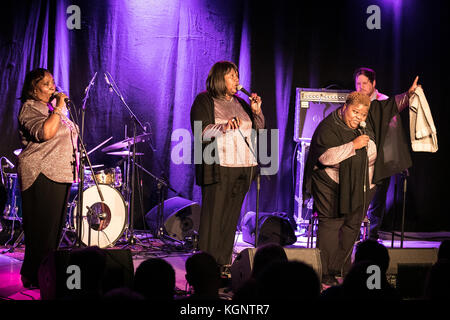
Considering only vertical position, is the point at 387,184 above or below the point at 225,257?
above

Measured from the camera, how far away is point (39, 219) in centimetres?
414

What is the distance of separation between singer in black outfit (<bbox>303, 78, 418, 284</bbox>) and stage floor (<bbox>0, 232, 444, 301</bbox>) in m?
1.23

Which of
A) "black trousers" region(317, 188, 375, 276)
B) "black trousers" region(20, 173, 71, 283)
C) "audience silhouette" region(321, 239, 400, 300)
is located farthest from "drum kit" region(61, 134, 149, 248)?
"audience silhouette" region(321, 239, 400, 300)

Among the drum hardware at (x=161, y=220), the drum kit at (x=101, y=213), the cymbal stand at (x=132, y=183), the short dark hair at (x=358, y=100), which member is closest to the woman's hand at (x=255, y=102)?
the short dark hair at (x=358, y=100)

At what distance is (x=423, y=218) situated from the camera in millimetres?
7867

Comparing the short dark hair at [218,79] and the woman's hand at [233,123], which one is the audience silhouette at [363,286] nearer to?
the woman's hand at [233,123]

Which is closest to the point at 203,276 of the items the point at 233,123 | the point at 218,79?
the point at 233,123

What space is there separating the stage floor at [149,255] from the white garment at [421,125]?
6.87 feet

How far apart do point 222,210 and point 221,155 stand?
496 millimetres

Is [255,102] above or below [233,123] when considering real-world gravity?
above

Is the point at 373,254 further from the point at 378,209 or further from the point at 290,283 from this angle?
the point at 378,209
